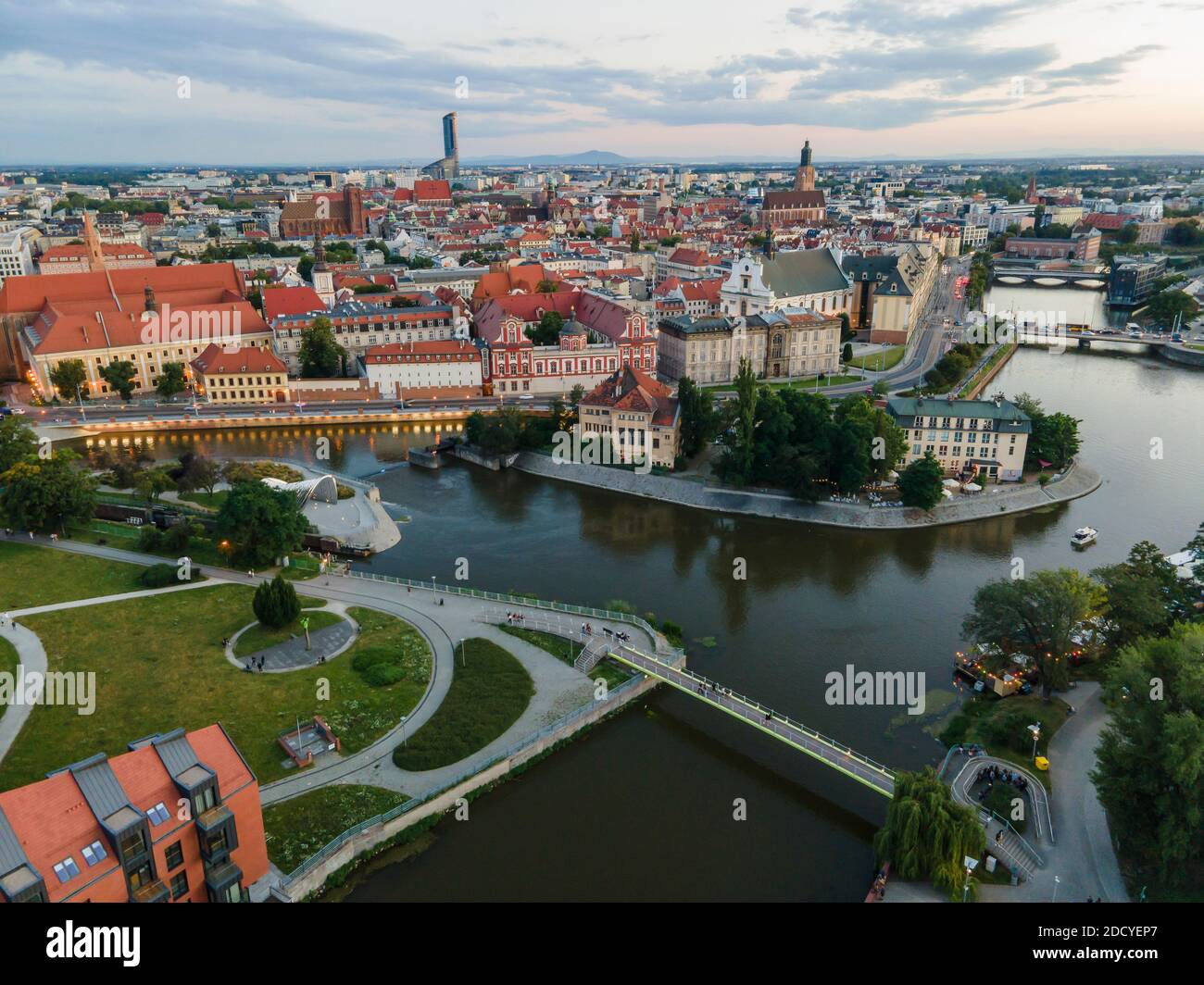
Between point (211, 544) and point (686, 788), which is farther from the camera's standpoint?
point (211, 544)

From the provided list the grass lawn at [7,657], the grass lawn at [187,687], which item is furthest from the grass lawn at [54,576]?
the grass lawn at [7,657]

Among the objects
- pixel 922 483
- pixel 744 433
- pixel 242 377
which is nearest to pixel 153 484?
pixel 242 377

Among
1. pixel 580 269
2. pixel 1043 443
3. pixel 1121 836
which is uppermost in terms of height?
pixel 580 269

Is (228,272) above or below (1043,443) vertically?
above

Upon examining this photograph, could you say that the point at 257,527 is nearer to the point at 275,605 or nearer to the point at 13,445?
the point at 275,605

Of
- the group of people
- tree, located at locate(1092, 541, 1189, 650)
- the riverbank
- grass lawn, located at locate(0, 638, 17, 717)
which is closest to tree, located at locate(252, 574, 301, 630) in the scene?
grass lawn, located at locate(0, 638, 17, 717)

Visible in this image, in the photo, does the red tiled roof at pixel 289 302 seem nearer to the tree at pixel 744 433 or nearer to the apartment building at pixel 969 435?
the tree at pixel 744 433

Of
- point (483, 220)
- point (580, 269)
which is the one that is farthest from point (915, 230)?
point (483, 220)

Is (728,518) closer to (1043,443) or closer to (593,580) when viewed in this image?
(593,580)
